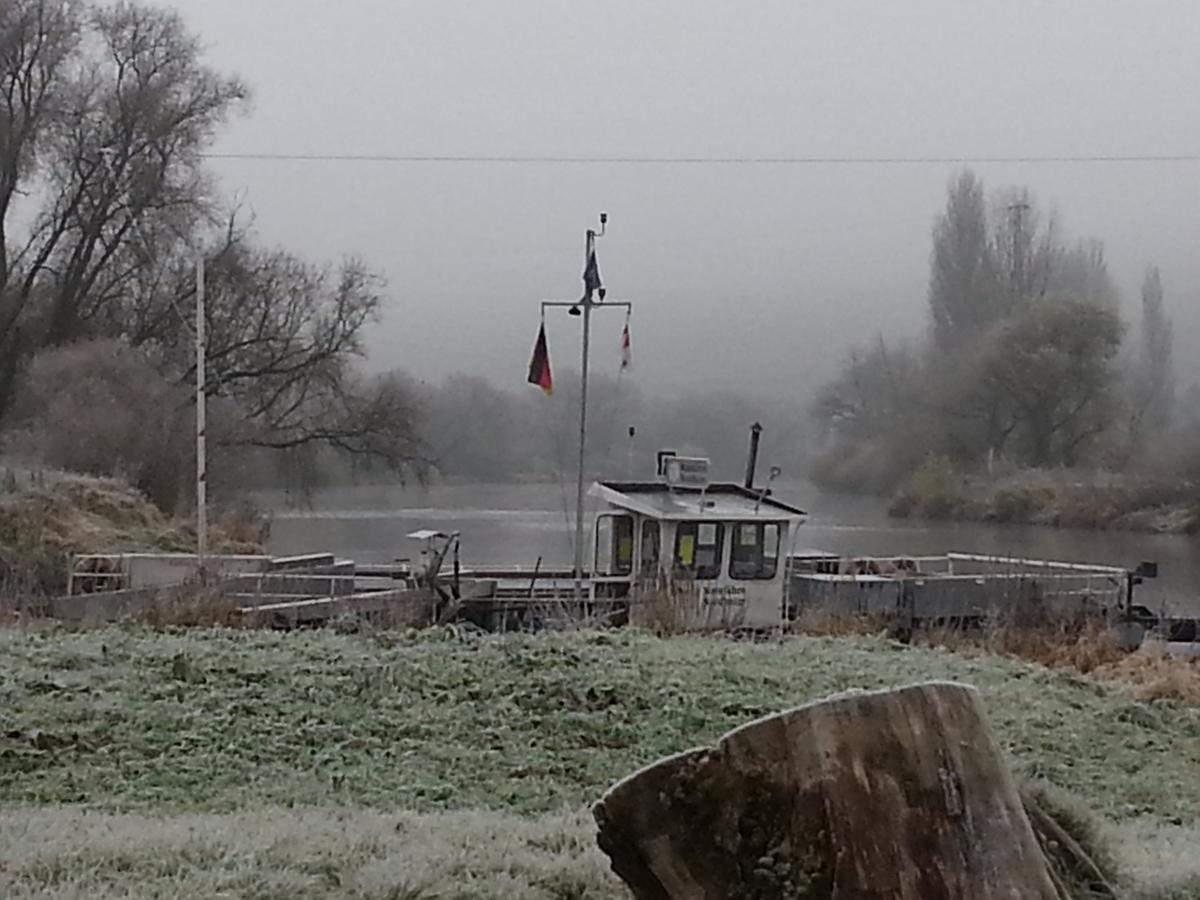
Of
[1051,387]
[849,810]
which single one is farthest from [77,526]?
[1051,387]

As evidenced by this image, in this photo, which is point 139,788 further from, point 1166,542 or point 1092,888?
point 1166,542

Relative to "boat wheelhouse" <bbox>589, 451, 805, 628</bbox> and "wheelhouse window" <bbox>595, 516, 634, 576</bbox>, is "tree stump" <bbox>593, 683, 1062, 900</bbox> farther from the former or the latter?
"wheelhouse window" <bbox>595, 516, 634, 576</bbox>

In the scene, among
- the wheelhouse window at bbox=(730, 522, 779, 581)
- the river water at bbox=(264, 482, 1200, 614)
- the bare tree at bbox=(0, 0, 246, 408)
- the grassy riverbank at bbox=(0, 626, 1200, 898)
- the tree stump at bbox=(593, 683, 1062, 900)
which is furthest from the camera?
the bare tree at bbox=(0, 0, 246, 408)

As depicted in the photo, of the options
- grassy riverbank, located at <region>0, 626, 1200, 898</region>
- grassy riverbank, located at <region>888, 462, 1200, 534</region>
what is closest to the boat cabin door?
grassy riverbank, located at <region>0, 626, 1200, 898</region>

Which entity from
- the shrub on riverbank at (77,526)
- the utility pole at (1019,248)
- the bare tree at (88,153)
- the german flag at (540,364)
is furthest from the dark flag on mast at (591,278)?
the utility pole at (1019,248)

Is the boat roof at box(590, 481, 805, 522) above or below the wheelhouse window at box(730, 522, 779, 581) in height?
above

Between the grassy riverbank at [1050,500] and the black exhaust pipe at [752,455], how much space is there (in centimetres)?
1180

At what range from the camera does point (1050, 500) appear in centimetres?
2675

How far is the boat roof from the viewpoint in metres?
13.1

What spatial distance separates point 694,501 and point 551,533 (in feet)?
25.6

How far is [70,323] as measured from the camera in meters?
23.8

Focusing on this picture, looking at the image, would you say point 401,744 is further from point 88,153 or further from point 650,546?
point 88,153

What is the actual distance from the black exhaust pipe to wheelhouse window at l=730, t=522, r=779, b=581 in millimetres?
1347

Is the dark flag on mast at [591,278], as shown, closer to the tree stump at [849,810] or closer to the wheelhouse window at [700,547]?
the wheelhouse window at [700,547]
